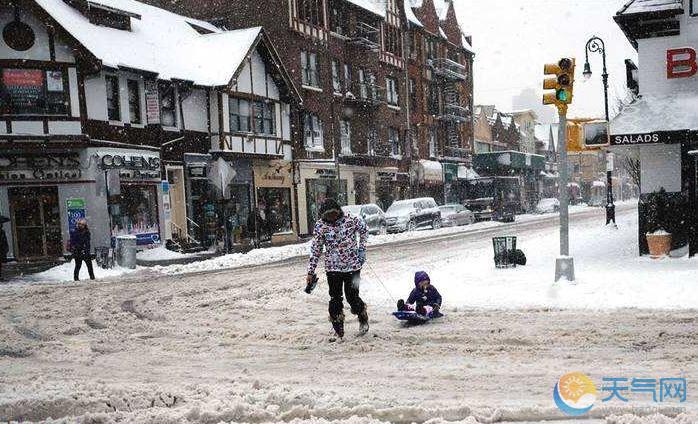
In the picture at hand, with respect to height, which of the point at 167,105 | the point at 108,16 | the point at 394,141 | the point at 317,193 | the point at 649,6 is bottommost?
the point at 317,193

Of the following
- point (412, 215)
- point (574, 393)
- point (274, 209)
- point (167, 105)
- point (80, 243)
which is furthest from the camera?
point (274, 209)

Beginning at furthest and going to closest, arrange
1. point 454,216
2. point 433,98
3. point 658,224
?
point 433,98, point 454,216, point 658,224

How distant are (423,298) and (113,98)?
60.9 feet

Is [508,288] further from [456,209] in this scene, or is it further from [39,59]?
[456,209]

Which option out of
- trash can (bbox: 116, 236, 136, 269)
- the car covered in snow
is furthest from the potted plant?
the car covered in snow

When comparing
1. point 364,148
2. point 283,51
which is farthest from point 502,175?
point 283,51

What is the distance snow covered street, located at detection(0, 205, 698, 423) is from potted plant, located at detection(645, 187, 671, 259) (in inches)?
17.0

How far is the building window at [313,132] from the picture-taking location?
34.1m

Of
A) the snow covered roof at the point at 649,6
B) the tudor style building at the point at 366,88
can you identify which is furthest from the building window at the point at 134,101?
the snow covered roof at the point at 649,6

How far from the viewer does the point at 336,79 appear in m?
37.1

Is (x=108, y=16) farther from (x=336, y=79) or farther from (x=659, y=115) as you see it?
(x=659, y=115)

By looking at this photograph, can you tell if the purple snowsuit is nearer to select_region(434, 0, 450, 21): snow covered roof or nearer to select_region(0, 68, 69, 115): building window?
select_region(0, 68, 69, 115): building window

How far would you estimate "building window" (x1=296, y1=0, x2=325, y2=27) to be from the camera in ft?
111

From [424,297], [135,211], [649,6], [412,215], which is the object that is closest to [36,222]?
[135,211]
